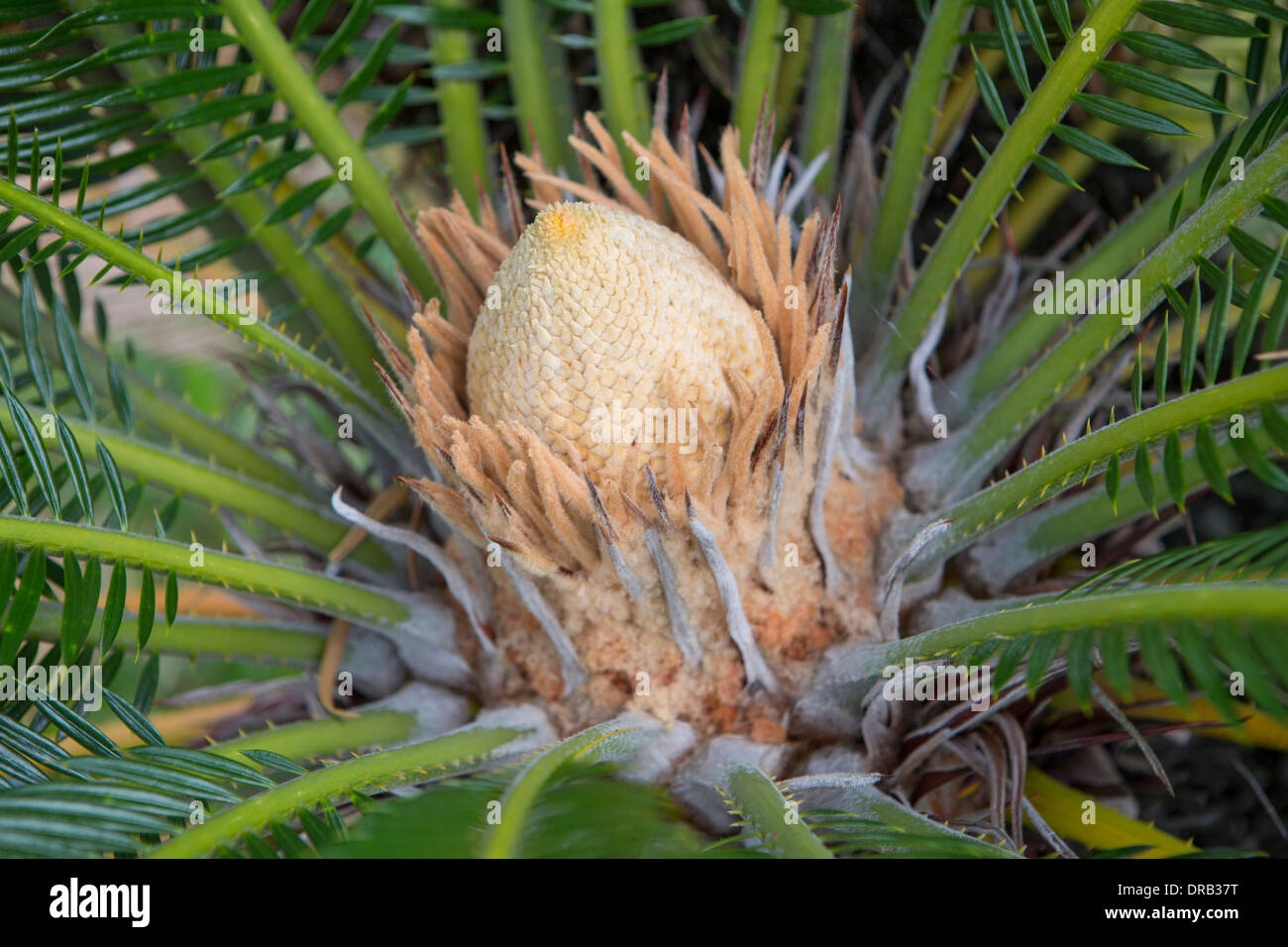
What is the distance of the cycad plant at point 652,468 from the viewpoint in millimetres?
751

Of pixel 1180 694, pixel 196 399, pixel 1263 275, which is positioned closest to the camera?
pixel 1180 694

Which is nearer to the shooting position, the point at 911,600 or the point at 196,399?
the point at 911,600

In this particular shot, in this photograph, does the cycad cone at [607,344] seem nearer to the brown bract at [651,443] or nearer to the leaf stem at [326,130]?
the brown bract at [651,443]

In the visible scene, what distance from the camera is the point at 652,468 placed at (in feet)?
2.89

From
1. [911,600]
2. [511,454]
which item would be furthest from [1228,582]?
[511,454]

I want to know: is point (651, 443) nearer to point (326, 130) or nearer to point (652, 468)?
point (652, 468)

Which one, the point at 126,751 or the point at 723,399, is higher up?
the point at 723,399

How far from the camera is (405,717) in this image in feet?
3.47

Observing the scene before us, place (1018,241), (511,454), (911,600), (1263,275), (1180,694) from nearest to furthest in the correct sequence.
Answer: (1180,694) < (1263,275) < (511,454) < (911,600) < (1018,241)

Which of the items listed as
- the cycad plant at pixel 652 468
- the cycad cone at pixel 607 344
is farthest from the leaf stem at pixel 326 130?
the cycad cone at pixel 607 344

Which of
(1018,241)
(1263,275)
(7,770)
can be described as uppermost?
(1018,241)

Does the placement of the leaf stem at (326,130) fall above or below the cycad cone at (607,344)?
above

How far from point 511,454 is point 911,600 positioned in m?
0.43
